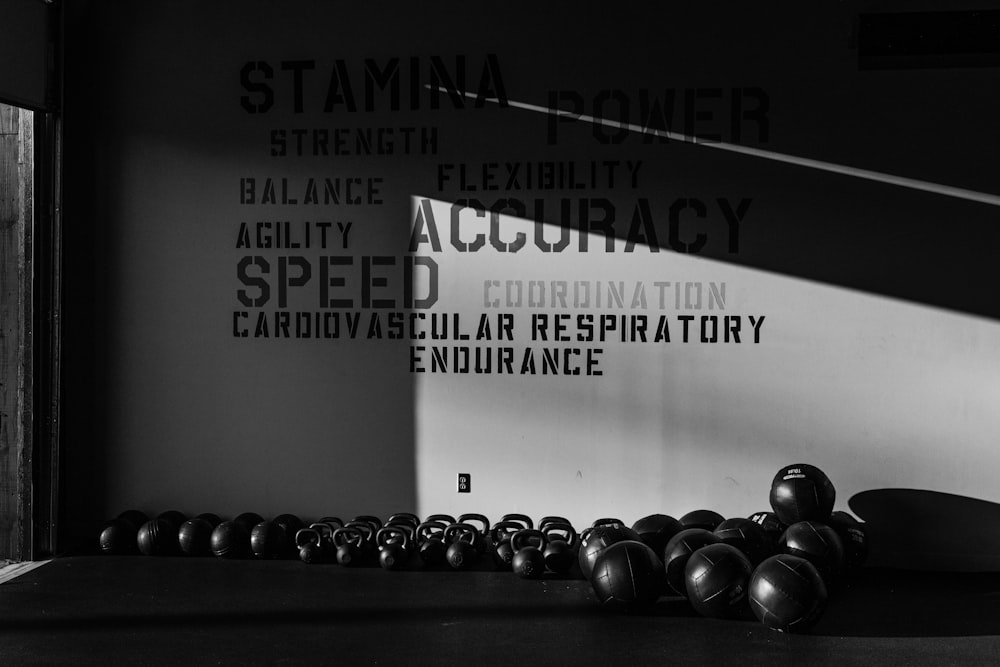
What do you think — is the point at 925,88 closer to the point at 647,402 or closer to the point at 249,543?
the point at 647,402

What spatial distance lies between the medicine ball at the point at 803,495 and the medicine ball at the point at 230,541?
2759mm

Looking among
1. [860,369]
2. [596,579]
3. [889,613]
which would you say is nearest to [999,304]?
[860,369]

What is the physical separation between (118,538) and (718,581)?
3151 mm

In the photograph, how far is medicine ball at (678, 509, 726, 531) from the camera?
15.2ft

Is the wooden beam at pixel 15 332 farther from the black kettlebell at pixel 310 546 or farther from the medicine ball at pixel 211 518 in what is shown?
the black kettlebell at pixel 310 546

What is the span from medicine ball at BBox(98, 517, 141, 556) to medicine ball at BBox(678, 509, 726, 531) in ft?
9.66

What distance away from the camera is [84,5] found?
519 centimetres

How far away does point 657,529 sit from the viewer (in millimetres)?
4551

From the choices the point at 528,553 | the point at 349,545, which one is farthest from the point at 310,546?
the point at 528,553

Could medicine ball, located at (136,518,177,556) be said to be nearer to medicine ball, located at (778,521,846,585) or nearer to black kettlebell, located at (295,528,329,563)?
black kettlebell, located at (295,528,329,563)

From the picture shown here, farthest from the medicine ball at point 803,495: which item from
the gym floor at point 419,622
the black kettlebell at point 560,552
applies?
the black kettlebell at point 560,552

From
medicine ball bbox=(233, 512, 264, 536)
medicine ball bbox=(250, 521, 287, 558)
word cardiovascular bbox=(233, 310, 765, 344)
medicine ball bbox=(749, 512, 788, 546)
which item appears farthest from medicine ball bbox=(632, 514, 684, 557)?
medicine ball bbox=(233, 512, 264, 536)

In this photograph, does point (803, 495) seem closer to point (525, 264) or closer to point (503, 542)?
point (503, 542)

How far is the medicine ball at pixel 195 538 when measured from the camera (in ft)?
16.0
